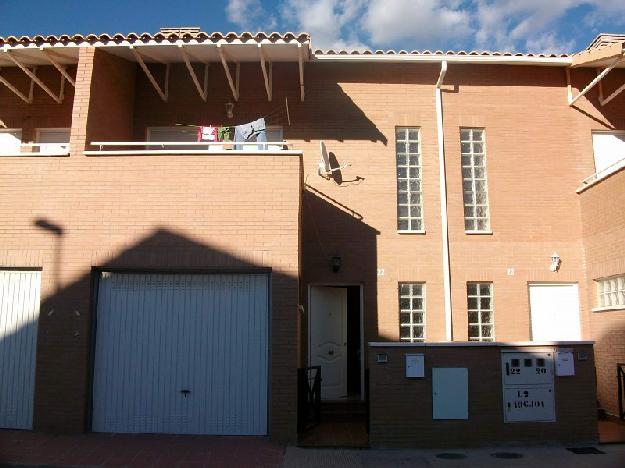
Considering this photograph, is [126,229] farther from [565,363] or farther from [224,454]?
[565,363]

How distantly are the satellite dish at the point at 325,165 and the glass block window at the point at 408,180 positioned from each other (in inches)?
44.9

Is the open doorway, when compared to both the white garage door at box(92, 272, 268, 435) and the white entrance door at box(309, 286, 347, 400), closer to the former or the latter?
the white entrance door at box(309, 286, 347, 400)

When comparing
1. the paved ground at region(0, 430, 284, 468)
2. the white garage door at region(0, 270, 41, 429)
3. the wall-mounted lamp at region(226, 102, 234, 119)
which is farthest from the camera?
the wall-mounted lamp at region(226, 102, 234, 119)

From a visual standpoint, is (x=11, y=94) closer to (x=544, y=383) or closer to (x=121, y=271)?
(x=121, y=271)

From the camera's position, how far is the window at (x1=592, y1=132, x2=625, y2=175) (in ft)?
38.8

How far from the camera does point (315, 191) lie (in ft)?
37.3

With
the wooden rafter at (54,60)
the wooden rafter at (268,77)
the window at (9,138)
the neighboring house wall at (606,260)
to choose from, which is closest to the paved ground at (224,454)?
the neighboring house wall at (606,260)

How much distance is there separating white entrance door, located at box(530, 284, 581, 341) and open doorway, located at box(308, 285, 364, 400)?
3.42 m

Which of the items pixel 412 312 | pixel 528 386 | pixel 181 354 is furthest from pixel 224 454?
pixel 412 312

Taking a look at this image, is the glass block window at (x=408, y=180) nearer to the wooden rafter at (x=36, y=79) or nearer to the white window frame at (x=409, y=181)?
the white window frame at (x=409, y=181)

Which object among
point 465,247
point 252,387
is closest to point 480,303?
point 465,247

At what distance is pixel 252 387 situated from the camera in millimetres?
8703

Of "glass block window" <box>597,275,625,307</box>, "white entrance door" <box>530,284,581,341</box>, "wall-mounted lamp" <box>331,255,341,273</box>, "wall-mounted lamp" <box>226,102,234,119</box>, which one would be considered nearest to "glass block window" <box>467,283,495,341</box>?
"white entrance door" <box>530,284,581,341</box>

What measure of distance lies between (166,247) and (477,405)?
16.9ft
